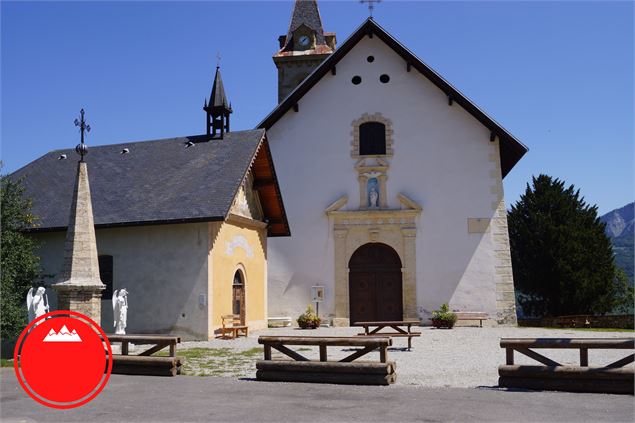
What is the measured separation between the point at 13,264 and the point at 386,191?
45.2 feet

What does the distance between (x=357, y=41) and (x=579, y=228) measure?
15.6 m

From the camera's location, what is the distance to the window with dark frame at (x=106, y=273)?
65.4 ft

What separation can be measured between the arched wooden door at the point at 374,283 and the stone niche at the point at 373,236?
38 cm

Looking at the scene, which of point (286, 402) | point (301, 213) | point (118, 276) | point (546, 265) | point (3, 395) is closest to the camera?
point (286, 402)

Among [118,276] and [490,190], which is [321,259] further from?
[118,276]

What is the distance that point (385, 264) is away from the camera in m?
26.1

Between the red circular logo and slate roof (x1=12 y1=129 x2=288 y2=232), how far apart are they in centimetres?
909

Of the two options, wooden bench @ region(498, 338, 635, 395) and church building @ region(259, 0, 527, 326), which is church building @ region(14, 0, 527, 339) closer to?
church building @ region(259, 0, 527, 326)

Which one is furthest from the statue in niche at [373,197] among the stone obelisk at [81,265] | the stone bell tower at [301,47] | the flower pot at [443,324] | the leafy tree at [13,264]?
the stone bell tower at [301,47]

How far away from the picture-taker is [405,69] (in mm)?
26406

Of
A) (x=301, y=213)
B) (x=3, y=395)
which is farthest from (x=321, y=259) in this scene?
(x=3, y=395)

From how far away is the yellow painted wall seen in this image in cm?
1934

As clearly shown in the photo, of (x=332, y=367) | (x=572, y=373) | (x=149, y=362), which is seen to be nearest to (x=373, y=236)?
(x=149, y=362)

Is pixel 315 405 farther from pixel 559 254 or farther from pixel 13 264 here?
pixel 559 254
